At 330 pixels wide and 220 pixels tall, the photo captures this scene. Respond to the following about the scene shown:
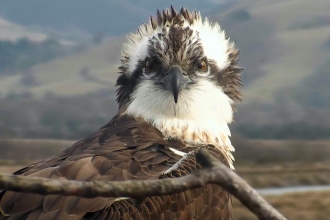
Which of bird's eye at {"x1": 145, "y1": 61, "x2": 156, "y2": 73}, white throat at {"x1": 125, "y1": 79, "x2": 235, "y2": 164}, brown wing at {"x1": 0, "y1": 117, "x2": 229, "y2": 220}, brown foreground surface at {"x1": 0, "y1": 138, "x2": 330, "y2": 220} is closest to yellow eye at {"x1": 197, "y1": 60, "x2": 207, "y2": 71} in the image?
white throat at {"x1": 125, "y1": 79, "x2": 235, "y2": 164}

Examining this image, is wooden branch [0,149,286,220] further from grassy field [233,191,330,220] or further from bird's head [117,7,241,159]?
grassy field [233,191,330,220]

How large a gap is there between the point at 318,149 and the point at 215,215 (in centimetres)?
8803

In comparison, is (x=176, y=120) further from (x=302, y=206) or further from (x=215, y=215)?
(x=302, y=206)

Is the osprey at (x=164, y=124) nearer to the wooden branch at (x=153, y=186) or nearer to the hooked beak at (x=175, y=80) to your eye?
the hooked beak at (x=175, y=80)

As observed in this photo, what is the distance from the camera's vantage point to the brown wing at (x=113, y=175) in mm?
4148

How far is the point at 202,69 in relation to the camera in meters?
6.14

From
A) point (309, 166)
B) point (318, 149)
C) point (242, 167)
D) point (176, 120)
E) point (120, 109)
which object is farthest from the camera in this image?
point (318, 149)

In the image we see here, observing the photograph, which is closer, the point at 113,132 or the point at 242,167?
the point at 113,132

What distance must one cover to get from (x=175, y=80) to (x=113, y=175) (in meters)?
1.50

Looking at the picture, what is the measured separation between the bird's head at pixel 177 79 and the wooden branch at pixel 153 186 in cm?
360

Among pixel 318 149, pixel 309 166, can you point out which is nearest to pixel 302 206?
pixel 309 166

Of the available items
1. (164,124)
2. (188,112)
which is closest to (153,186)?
(164,124)

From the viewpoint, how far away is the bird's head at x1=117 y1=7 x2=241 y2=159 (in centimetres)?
590

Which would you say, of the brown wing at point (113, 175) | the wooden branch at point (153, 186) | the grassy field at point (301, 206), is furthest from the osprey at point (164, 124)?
the grassy field at point (301, 206)
